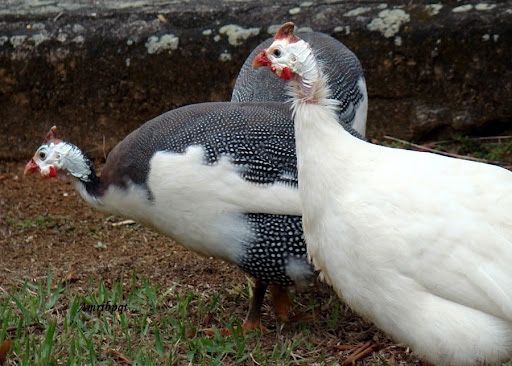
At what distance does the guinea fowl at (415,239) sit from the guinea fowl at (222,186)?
22.1 inches

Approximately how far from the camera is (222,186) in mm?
3645

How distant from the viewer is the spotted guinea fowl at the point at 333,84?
430 centimetres

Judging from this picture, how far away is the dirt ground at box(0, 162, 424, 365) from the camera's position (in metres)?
4.14

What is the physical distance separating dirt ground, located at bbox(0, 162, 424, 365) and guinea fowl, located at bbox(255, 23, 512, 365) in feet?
2.51

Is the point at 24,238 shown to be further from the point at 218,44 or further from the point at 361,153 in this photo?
the point at 361,153

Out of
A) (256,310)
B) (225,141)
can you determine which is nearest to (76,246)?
(256,310)

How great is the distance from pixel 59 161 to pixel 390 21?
1.87m

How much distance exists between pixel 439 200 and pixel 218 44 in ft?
8.15

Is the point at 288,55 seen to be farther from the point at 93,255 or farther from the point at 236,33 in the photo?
the point at 236,33

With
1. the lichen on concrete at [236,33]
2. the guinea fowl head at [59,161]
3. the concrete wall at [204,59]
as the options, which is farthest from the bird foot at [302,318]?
the lichen on concrete at [236,33]

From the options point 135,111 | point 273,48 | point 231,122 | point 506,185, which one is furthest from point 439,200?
point 135,111

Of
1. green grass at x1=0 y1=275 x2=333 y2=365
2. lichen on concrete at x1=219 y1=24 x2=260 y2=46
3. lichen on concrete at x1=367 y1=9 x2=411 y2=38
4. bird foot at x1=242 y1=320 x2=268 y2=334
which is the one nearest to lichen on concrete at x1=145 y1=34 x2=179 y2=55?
lichen on concrete at x1=219 y1=24 x2=260 y2=46

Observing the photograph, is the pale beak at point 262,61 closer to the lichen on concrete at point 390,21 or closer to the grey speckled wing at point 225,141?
the grey speckled wing at point 225,141

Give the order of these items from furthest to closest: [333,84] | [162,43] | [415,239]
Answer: [162,43] → [333,84] → [415,239]
